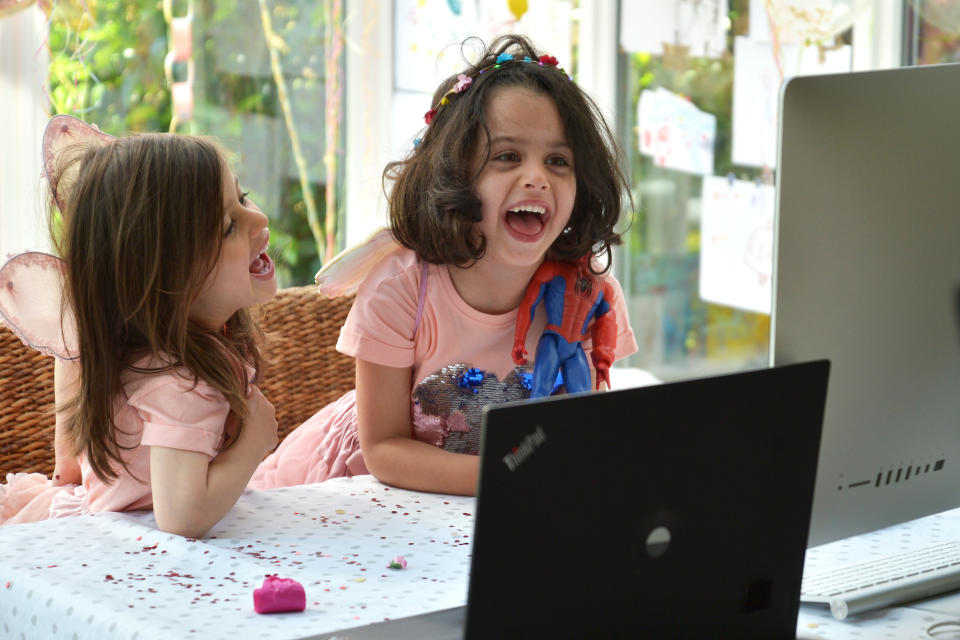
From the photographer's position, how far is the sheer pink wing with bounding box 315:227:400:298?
1.49 meters

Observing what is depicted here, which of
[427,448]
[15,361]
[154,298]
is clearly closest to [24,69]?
[15,361]

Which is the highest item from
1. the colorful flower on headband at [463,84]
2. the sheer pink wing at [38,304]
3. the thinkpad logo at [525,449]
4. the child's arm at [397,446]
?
the colorful flower on headband at [463,84]

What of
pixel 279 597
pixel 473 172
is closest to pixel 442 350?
pixel 473 172

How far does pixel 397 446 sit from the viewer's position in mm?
1370

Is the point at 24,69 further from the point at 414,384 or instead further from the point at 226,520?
the point at 226,520

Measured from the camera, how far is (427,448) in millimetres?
1354

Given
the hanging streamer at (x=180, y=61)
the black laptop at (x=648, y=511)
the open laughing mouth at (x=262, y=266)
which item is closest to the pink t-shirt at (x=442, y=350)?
the open laughing mouth at (x=262, y=266)

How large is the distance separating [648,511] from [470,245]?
30.0 inches

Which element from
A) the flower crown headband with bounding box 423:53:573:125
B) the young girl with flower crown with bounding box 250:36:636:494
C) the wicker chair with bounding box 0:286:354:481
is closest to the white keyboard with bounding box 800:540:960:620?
the young girl with flower crown with bounding box 250:36:636:494

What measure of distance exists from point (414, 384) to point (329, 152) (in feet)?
5.11

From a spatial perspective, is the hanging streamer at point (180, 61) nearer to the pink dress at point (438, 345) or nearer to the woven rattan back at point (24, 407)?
the woven rattan back at point (24, 407)

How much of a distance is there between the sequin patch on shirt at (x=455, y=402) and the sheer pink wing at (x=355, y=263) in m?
0.18

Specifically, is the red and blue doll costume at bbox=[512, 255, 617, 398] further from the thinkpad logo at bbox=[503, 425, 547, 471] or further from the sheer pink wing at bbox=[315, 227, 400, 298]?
the thinkpad logo at bbox=[503, 425, 547, 471]

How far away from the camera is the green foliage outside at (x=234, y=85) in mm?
2455
